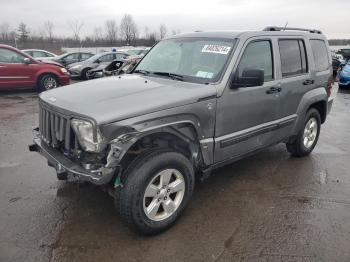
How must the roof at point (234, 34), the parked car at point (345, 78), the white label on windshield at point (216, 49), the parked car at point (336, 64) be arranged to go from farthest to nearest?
the parked car at point (345, 78), the parked car at point (336, 64), the roof at point (234, 34), the white label on windshield at point (216, 49)

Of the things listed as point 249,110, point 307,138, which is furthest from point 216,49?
point 307,138

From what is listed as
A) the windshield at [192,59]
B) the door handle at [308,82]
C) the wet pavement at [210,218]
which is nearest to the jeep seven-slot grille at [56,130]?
the wet pavement at [210,218]

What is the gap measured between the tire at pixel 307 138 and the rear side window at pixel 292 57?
810mm

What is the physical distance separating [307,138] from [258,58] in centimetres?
205

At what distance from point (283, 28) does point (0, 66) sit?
9.17 meters

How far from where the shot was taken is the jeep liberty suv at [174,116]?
10.1ft

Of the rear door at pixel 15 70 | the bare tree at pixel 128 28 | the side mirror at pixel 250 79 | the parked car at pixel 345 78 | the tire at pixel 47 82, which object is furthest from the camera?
the bare tree at pixel 128 28

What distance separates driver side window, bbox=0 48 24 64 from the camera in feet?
36.2

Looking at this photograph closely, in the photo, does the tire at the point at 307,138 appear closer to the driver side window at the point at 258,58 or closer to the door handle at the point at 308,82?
the door handle at the point at 308,82

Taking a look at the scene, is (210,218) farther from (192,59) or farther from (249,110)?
(192,59)

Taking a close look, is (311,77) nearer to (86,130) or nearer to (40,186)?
(86,130)

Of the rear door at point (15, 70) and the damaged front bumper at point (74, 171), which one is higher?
the rear door at point (15, 70)

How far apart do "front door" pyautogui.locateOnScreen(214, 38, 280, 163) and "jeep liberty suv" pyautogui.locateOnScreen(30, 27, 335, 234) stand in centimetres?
1

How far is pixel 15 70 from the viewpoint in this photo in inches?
440
